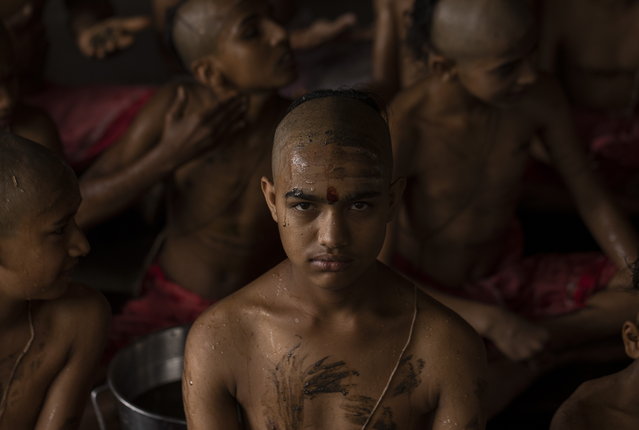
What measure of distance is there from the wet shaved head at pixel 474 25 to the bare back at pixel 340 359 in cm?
87

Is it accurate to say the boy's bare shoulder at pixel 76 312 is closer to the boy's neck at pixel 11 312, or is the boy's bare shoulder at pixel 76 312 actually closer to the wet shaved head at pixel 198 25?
the boy's neck at pixel 11 312

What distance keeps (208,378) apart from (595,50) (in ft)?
7.16

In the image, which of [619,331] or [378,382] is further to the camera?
[619,331]

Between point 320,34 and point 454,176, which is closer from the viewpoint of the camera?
point 454,176

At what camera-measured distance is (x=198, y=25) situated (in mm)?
2578

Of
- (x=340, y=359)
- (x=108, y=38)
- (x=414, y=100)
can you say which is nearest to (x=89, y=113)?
(x=108, y=38)

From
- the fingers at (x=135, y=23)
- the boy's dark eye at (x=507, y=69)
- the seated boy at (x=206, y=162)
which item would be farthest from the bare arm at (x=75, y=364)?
the fingers at (x=135, y=23)

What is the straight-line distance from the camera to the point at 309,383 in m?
1.76

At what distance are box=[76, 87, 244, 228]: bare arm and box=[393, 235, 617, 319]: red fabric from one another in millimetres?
625

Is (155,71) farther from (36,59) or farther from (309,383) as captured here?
(309,383)

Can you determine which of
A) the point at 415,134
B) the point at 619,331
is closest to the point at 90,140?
the point at 415,134

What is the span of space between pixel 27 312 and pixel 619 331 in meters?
1.38

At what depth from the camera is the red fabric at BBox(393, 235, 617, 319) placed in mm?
2713

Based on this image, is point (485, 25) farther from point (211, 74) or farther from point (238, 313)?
point (238, 313)
